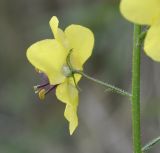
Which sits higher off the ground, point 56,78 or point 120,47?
point 56,78

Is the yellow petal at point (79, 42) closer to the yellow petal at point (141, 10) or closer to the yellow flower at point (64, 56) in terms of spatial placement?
the yellow flower at point (64, 56)

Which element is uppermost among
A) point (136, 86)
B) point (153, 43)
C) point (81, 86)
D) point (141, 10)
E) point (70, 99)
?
point (141, 10)

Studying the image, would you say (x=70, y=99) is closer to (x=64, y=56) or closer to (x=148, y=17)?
(x=64, y=56)

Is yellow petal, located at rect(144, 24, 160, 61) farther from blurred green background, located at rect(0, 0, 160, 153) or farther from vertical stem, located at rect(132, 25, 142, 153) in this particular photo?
blurred green background, located at rect(0, 0, 160, 153)

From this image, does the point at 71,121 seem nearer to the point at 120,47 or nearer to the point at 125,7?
the point at 125,7

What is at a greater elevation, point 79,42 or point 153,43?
point 153,43

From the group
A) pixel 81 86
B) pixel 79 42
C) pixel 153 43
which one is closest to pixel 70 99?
pixel 79 42

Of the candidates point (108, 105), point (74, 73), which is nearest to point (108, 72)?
point (108, 105)
